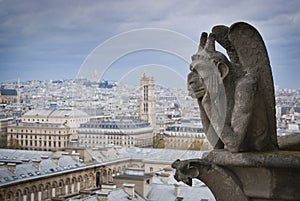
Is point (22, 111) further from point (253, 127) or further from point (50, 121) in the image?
point (253, 127)

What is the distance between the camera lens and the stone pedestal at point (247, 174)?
1227 millimetres

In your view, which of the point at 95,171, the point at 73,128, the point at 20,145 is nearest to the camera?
the point at 95,171

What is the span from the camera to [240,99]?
4.29 ft

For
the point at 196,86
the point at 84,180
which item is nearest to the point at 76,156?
the point at 84,180

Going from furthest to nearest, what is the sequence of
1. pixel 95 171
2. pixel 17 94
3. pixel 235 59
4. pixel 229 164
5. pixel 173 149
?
pixel 17 94
pixel 95 171
pixel 173 149
pixel 235 59
pixel 229 164

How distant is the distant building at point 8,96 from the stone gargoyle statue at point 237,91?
1412 centimetres

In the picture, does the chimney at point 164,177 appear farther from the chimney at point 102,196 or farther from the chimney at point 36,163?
the chimney at point 36,163

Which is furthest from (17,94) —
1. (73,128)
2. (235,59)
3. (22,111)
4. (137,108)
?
(235,59)

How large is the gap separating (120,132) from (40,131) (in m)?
9.43

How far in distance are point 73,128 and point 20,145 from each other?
11.1 feet

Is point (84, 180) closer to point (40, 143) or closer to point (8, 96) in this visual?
point (40, 143)

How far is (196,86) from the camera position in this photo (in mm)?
1359

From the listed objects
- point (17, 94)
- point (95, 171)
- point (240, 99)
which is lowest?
point (95, 171)

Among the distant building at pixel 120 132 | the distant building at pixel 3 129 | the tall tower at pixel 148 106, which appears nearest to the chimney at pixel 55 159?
the distant building at pixel 120 132
